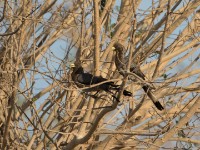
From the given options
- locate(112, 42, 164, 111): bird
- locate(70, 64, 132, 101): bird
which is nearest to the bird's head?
locate(112, 42, 164, 111): bird

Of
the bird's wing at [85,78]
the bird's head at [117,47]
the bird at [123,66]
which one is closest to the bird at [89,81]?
the bird's wing at [85,78]

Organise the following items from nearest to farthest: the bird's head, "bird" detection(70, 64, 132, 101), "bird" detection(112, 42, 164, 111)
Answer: "bird" detection(70, 64, 132, 101), "bird" detection(112, 42, 164, 111), the bird's head

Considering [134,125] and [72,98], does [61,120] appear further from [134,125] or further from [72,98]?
[134,125]

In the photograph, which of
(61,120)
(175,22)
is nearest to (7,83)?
(61,120)

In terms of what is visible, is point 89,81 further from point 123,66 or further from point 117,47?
point 117,47

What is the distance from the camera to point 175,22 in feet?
17.1

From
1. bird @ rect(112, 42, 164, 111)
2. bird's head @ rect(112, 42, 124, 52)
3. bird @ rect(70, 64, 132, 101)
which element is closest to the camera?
bird @ rect(70, 64, 132, 101)

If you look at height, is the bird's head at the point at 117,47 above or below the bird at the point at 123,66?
above

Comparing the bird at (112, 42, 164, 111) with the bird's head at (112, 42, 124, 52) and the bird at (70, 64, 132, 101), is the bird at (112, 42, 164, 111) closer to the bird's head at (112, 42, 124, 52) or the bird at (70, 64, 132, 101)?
the bird's head at (112, 42, 124, 52)

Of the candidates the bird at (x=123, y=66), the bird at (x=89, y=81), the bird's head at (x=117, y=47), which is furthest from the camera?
the bird's head at (x=117, y=47)

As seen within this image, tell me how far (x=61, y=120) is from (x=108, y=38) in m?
1.05

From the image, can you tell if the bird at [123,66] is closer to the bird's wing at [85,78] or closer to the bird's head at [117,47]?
the bird's head at [117,47]

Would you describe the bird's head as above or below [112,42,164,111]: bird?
above

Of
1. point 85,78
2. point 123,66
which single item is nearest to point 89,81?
point 85,78
